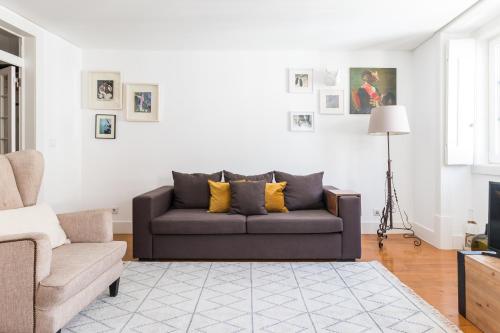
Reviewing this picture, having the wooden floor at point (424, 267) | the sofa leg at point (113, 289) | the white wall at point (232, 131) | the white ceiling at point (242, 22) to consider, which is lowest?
the wooden floor at point (424, 267)

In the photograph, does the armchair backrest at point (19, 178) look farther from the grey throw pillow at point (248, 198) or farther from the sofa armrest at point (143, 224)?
the grey throw pillow at point (248, 198)

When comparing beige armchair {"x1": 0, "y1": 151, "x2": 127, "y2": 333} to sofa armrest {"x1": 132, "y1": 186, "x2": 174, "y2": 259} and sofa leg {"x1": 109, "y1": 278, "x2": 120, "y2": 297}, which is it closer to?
sofa leg {"x1": 109, "y1": 278, "x2": 120, "y2": 297}

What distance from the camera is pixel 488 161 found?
3758mm

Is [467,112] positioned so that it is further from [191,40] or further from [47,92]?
[47,92]

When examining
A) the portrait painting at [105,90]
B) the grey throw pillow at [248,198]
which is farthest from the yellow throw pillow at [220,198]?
the portrait painting at [105,90]

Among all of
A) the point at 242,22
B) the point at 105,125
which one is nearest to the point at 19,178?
the point at 105,125

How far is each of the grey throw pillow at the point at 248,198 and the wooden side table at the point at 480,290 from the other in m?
1.89

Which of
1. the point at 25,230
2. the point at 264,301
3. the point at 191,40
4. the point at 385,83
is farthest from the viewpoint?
the point at 385,83

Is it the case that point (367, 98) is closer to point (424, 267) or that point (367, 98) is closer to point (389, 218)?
point (389, 218)

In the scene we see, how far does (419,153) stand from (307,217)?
200cm

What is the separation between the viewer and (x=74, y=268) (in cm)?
194

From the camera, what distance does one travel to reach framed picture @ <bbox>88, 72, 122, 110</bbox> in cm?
459

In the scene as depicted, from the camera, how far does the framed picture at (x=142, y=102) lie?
4.59 meters

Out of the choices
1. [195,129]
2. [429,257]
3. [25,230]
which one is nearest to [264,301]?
[25,230]
